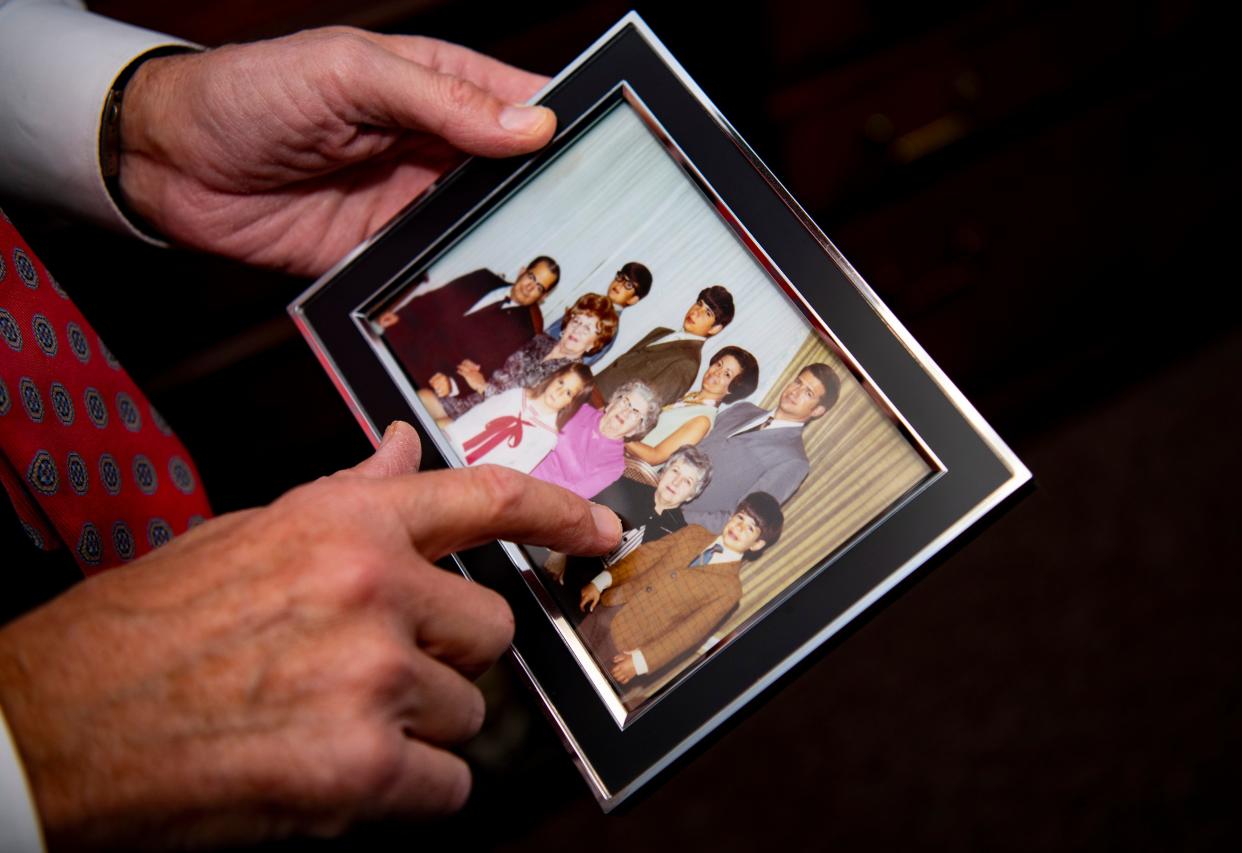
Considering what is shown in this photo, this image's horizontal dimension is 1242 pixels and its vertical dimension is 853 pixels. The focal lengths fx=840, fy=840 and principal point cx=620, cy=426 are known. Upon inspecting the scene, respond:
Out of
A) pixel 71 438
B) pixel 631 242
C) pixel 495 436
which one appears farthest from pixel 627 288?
pixel 71 438

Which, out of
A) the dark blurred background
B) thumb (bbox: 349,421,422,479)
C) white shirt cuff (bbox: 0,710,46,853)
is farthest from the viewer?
the dark blurred background

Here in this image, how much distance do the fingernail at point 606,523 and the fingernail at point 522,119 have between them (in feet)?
0.98

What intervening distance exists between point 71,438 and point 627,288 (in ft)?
1.40

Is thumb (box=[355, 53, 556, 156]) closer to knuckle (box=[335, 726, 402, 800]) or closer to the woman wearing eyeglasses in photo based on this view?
the woman wearing eyeglasses in photo

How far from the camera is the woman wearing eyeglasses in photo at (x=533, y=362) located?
636mm

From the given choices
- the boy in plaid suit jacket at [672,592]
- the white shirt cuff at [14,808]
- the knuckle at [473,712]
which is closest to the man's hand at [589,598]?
the boy in plaid suit jacket at [672,592]

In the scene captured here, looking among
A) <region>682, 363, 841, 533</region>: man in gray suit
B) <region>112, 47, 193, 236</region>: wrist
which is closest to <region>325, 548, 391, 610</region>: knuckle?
<region>682, 363, 841, 533</region>: man in gray suit

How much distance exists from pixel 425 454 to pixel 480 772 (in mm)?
718

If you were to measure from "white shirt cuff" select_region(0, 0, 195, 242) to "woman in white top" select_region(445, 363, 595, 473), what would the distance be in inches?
16.4

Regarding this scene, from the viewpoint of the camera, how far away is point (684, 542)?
22.8 inches

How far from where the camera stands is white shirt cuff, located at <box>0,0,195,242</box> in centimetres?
72

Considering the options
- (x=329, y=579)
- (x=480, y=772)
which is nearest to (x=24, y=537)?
(x=329, y=579)

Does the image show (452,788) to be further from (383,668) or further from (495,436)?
(495,436)

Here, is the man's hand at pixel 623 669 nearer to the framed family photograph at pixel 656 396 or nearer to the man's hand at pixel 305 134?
the framed family photograph at pixel 656 396
